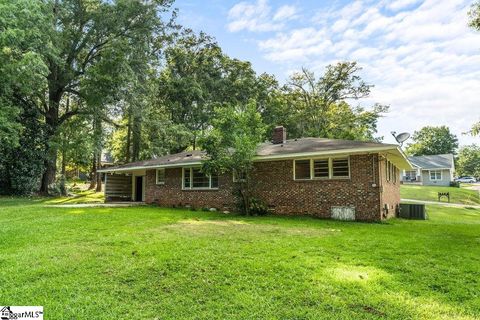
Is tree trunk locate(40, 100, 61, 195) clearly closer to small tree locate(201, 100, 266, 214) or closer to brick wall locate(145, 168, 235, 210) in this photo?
brick wall locate(145, 168, 235, 210)

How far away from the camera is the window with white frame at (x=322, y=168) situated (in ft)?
40.4

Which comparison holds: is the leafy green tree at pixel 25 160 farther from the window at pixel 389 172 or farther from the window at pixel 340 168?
the window at pixel 389 172

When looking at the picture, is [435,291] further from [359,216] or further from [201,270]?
[359,216]

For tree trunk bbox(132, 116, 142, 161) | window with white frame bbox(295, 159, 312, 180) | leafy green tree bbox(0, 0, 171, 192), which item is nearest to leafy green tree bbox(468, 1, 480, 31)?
window with white frame bbox(295, 159, 312, 180)

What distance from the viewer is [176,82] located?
98.1 ft

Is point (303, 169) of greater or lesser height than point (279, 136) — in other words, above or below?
below

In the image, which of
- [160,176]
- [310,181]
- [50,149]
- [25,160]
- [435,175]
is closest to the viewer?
[310,181]

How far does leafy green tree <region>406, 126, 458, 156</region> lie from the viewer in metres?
69.2

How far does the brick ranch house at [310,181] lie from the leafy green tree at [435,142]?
63913mm

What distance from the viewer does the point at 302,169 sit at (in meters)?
13.3

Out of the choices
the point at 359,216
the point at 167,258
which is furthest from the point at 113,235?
the point at 359,216

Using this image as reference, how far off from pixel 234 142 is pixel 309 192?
361 cm

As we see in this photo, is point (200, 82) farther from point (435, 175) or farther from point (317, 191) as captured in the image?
point (435, 175)

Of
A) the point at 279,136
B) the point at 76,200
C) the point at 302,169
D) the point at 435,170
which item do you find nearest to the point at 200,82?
the point at 76,200
